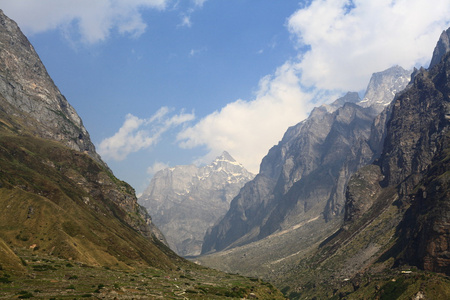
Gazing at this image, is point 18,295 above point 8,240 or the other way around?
the other way around

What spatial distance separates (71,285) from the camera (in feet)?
254

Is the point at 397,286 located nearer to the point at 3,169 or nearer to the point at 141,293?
the point at 141,293

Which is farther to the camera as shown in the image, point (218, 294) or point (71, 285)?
point (218, 294)

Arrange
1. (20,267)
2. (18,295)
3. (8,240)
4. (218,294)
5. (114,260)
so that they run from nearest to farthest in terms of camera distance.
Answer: (18,295) < (20,267) < (218,294) < (8,240) < (114,260)

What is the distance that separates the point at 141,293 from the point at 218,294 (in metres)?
31.1

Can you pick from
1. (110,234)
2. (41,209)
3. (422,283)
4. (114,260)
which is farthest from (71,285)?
(422,283)

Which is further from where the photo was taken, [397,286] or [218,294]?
[397,286]

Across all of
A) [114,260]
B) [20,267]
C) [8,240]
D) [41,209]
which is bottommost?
[20,267]

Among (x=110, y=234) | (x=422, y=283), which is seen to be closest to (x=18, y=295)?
A: (x=110, y=234)

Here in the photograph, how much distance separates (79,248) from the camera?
145m

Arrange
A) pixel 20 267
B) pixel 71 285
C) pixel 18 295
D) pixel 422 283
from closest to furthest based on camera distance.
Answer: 1. pixel 18 295
2. pixel 71 285
3. pixel 20 267
4. pixel 422 283

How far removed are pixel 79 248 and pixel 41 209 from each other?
28.7 metres

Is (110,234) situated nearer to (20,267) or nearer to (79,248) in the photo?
(79,248)

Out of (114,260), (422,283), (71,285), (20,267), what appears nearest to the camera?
(71,285)
